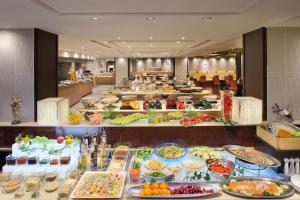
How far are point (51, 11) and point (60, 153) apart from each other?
A: 2.21 meters

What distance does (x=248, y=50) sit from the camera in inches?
276

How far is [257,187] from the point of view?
9.21 ft

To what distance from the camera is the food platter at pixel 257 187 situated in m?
2.66

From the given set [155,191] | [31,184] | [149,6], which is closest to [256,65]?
[149,6]

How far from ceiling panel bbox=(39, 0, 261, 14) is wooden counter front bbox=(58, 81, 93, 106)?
9.07 meters

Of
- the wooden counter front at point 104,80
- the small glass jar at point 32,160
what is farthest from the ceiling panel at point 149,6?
the wooden counter front at point 104,80

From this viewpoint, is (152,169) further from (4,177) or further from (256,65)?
(256,65)

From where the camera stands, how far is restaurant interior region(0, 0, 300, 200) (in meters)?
2.93

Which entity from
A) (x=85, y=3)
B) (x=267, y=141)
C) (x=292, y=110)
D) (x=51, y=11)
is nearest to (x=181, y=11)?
(x=85, y=3)

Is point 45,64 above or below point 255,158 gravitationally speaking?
above

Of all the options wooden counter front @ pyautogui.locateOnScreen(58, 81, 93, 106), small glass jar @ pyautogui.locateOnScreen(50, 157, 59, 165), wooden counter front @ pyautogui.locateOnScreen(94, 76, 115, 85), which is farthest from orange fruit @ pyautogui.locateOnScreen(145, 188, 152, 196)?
wooden counter front @ pyautogui.locateOnScreen(94, 76, 115, 85)

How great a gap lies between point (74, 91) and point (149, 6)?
504 inches

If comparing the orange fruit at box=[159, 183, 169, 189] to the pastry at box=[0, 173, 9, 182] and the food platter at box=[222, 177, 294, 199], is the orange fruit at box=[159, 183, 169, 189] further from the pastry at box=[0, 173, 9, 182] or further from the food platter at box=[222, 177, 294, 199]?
the pastry at box=[0, 173, 9, 182]

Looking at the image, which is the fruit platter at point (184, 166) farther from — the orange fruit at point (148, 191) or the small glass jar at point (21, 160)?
the small glass jar at point (21, 160)
